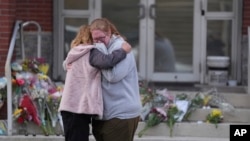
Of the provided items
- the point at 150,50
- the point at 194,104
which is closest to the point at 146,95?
the point at 194,104

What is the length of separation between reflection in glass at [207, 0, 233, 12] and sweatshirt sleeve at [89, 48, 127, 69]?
14.4ft

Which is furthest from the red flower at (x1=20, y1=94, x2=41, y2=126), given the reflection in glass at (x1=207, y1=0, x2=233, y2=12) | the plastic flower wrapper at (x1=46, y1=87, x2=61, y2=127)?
the reflection in glass at (x1=207, y1=0, x2=233, y2=12)

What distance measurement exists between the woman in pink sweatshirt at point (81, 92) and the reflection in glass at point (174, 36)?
413cm

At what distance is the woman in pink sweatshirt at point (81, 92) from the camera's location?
5.28m

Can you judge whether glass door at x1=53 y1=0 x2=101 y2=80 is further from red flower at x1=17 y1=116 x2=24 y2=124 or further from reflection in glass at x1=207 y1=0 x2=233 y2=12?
red flower at x1=17 y1=116 x2=24 y2=124

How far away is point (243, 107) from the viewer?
8.18m

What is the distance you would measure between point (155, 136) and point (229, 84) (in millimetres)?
1962

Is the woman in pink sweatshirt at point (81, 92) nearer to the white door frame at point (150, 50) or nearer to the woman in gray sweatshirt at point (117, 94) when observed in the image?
the woman in gray sweatshirt at point (117, 94)

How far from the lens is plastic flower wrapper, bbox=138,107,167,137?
748 cm

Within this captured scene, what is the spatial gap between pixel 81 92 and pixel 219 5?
4.52 metres

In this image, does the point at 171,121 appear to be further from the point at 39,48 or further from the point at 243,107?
the point at 39,48

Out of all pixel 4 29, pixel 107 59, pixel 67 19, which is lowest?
pixel 107 59

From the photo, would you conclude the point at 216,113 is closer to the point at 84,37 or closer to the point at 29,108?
the point at 29,108

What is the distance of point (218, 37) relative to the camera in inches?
371
